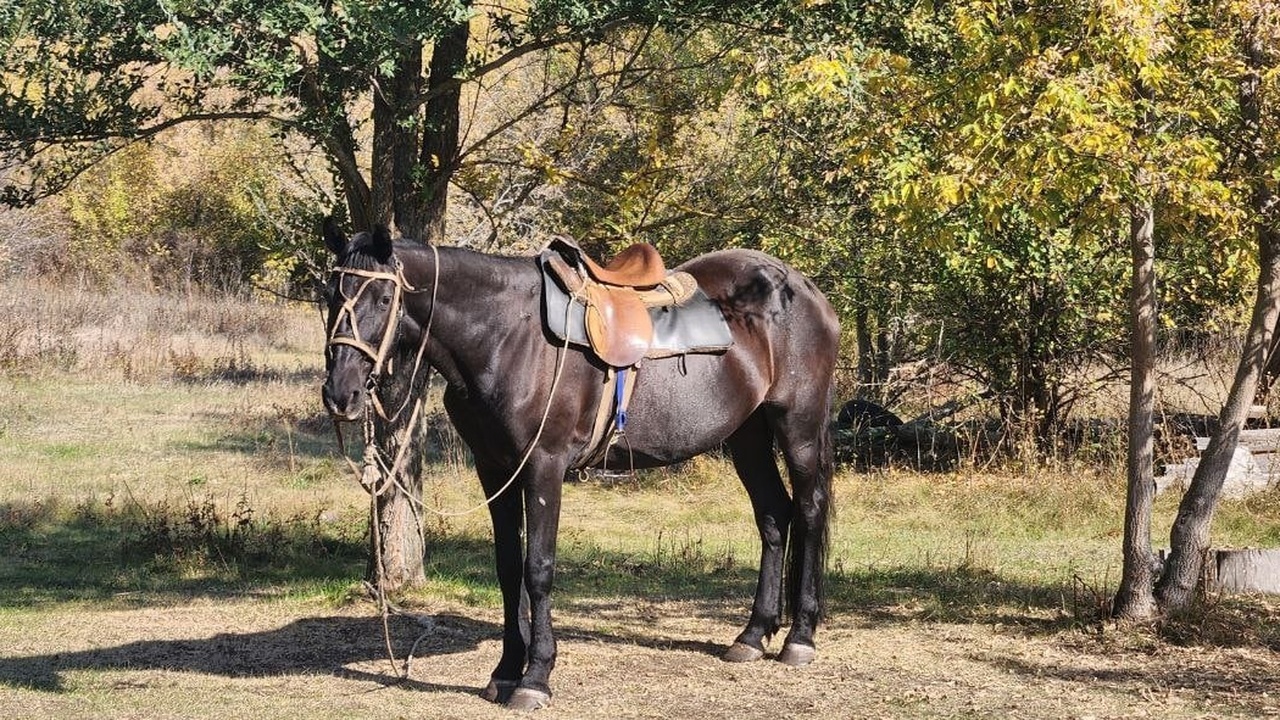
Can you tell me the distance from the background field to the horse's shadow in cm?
2

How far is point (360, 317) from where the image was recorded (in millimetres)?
6062

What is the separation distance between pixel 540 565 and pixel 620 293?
1.45 meters

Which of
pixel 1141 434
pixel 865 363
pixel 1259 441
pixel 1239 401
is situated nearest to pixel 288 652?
pixel 1141 434

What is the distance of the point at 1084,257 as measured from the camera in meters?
13.0

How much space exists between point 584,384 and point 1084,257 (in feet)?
25.5

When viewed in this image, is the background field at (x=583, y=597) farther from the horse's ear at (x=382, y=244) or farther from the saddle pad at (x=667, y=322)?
the horse's ear at (x=382, y=244)

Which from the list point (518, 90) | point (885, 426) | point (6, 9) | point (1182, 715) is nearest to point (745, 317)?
point (1182, 715)

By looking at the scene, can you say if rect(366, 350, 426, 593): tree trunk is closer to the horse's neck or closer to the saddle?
the saddle

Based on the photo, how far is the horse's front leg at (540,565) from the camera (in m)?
6.54

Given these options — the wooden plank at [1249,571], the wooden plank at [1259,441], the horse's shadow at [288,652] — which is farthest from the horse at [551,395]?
the wooden plank at [1259,441]

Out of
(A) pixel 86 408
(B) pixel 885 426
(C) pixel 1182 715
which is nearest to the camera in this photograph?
(C) pixel 1182 715

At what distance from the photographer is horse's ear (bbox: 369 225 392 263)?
6090mm

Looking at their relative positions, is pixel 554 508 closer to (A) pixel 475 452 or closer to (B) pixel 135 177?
(A) pixel 475 452

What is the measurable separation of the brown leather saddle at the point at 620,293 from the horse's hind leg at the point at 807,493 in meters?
1.01
